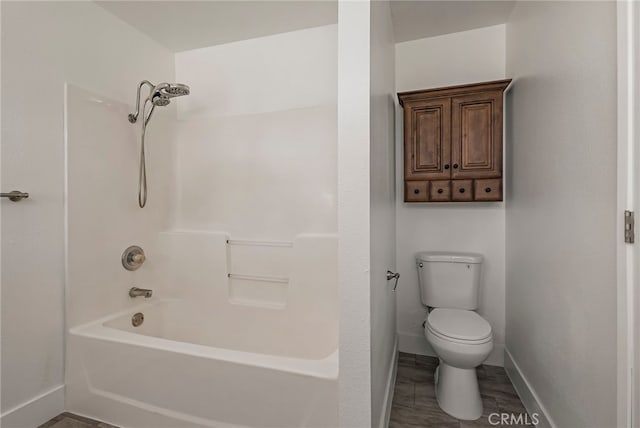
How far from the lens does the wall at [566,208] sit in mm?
1000

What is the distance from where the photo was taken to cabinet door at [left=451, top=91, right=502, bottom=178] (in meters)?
1.92

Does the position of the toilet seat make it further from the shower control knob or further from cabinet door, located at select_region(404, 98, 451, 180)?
the shower control knob

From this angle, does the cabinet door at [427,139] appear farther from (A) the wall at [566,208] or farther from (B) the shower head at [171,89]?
(B) the shower head at [171,89]

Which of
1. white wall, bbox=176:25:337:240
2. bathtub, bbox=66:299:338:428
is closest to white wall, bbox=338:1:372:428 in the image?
bathtub, bbox=66:299:338:428

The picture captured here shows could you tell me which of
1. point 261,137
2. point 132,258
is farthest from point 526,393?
point 132,258

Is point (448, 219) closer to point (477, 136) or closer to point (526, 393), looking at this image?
point (477, 136)

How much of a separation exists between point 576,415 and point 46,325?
2.56 m

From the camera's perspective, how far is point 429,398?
67.9 inches

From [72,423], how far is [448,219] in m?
2.59

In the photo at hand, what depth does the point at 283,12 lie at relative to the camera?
75.6 inches

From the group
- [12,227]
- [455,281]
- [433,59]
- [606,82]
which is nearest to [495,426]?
[455,281]

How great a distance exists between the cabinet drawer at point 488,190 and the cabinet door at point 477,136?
0.13ft

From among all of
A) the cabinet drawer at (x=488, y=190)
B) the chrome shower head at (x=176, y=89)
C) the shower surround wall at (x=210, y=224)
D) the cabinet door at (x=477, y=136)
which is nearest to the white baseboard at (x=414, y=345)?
the shower surround wall at (x=210, y=224)

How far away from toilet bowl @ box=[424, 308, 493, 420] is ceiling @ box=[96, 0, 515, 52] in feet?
6.42
